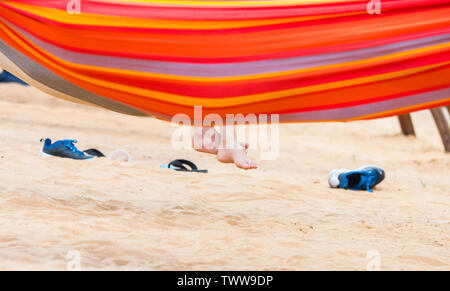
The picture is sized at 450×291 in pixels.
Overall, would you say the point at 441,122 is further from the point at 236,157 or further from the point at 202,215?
the point at 202,215

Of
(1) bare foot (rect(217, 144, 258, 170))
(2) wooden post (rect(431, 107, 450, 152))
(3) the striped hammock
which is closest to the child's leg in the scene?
(1) bare foot (rect(217, 144, 258, 170))

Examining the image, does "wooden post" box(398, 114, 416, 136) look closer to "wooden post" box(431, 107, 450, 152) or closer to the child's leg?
"wooden post" box(431, 107, 450, 152)

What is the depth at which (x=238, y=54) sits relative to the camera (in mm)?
2100

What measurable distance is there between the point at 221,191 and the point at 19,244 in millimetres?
1128

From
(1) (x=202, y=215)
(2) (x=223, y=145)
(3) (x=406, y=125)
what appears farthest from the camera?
(3) (x=406, y=125)

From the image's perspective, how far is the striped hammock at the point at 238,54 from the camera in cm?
203

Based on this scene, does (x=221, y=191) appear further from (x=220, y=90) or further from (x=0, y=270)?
(x=0, y=270)

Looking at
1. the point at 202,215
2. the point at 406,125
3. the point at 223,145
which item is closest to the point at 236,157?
the point at 223,145

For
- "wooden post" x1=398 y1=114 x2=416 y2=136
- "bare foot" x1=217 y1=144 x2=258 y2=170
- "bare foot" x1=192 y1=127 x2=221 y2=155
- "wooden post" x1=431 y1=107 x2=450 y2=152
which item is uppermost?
"wooden post" x1=398 y1=114 x2=416 y2=136

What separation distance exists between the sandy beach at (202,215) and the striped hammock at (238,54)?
0.35 m

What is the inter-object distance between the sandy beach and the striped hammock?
1.16 feet

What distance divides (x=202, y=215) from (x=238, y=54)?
56 centimetres

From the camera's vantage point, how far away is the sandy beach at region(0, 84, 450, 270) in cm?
177

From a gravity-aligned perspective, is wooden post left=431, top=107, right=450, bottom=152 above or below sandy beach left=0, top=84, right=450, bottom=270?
above
